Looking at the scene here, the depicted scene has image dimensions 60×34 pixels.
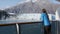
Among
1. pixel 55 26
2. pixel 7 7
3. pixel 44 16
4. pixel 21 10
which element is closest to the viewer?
pixel 44 16

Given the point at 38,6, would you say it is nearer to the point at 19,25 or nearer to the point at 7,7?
the point at 7,7

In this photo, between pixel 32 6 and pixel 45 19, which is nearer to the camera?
pixel 45 19

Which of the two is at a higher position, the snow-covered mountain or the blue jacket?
the snow-covered mountain

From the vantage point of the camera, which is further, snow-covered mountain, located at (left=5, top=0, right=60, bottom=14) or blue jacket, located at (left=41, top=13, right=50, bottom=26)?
snow-covered mountain, located at (left=5, top=0, right=60, bottom=14)

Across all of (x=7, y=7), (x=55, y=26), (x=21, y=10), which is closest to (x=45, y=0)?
(x=21, y=10)

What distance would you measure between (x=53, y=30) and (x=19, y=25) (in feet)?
2.71

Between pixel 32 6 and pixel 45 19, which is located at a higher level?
pixel 32 6

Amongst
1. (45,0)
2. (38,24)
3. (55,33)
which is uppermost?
(45,0)

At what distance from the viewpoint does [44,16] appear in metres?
2.62

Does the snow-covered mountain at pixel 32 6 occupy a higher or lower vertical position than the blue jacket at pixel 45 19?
higher

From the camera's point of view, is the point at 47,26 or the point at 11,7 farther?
the point at 11,7

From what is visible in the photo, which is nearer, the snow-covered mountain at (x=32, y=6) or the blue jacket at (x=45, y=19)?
the blue jacket at (x=45, y=19)

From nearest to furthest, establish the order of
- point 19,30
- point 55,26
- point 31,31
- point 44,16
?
point 19,30, point 31,31, point 44,16, point 55,26

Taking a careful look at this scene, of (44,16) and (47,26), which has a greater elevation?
(44,16)
